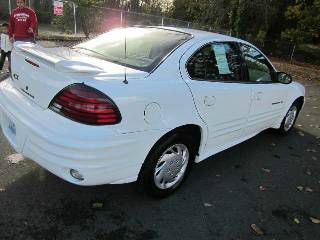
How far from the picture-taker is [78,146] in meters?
3.10

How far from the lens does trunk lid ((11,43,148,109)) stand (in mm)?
3229

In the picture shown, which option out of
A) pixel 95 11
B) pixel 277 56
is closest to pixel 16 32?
pixel 95 11

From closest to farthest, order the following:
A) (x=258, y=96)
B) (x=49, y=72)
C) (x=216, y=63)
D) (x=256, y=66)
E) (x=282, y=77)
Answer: (x=49, y=72) < (x=216, y=63) < (x=258, y=96) < (x=256, y=66) < (x=282, y=77)

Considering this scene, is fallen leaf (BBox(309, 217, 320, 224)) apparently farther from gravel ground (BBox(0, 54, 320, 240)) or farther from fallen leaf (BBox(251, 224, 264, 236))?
fallen leaf (BBox(251, 224, 264, 236))

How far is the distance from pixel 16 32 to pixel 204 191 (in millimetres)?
5596

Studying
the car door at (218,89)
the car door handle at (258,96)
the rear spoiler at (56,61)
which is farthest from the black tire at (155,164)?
the car door handle at (258,96)

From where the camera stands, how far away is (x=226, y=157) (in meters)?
5.39

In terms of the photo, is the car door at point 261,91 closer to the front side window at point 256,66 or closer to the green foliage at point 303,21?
the front side window at point 256,66

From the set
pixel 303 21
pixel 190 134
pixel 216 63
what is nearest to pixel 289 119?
pixel 216 63

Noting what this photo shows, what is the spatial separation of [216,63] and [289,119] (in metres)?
2.81

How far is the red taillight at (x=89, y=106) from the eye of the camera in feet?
10.3

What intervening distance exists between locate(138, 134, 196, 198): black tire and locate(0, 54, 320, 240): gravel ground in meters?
0.12

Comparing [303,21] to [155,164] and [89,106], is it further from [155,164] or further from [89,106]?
[89,106]

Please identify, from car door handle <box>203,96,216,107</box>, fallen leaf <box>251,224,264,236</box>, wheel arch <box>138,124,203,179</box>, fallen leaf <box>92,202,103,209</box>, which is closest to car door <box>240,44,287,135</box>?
car door handle <box>203,96,216,107</box>
